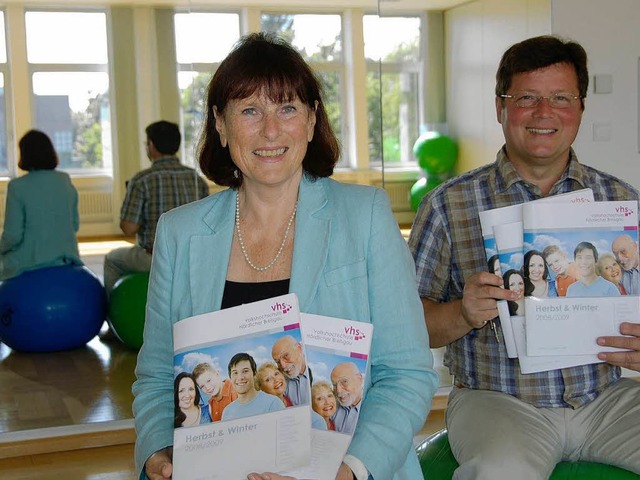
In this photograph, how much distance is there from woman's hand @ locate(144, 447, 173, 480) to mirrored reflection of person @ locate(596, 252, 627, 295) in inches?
43.6

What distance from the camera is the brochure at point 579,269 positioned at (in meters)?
2.28

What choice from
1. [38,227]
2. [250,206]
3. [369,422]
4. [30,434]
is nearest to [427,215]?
[250,206]

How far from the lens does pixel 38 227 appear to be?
207 inches

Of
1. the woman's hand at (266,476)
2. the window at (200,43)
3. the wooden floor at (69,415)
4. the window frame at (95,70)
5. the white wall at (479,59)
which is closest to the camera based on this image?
the woman's hand at (266,476)

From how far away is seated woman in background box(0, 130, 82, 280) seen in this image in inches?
205

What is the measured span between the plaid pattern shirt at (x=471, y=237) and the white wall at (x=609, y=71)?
6.78 feet

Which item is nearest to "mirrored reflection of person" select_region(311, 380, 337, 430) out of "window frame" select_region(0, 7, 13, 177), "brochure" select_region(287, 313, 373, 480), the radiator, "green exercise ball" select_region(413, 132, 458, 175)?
"brochure" select_region(287, 313, 373, 480)

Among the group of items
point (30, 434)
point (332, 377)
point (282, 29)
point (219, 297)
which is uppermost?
point (282, 29)

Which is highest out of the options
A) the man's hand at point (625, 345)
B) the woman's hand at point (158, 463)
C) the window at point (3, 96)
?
the window at point (3, 96)

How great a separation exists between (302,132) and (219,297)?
1.27 ft

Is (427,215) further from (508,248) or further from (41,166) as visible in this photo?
(41,166)

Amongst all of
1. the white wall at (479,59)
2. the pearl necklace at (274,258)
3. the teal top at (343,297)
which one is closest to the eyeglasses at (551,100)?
the teal top at (343,297)

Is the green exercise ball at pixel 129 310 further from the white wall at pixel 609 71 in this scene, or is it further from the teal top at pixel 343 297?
the teal top at pixel 343 297

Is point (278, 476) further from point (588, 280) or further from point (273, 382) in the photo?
point (588, 280)
